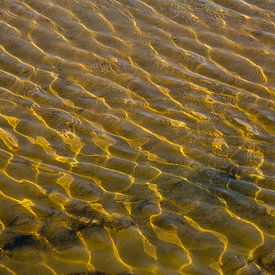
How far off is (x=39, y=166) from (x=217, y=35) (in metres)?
2.67

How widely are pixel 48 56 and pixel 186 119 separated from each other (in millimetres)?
1623

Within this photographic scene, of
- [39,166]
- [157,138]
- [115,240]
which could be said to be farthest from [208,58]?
[115,240]

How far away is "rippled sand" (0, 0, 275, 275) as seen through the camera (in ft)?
12.0

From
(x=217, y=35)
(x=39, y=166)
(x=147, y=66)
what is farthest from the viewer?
(x=217, y=35)

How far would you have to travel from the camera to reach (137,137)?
181 inches

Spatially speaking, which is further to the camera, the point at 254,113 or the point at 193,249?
the point at 254,113

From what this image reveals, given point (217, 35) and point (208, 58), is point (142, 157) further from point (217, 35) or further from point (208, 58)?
point (217, 35)

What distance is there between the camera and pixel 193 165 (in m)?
4.32

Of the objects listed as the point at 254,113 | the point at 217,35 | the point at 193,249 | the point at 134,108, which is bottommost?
the point at 193,249

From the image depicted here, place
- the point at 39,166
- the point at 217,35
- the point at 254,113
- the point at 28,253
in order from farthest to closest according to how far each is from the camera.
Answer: the point at 217,35, the point at 254,113, the point at 39,166, the point at 28,253

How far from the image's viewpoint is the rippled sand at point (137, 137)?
365 centimetres

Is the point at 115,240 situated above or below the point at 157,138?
below

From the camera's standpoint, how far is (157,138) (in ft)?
15.1

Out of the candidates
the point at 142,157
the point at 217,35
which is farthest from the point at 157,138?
the point at 217,35
